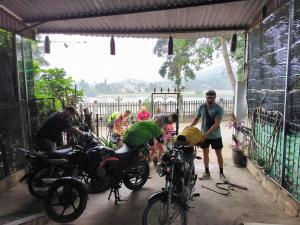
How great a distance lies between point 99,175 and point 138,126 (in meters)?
1.00

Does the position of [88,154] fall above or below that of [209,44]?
below

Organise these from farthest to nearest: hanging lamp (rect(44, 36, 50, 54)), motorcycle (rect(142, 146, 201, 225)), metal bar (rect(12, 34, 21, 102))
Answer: hanging lamp (rect(44, 36, 50, 54)), metal bar (rect(12, 34, 21, 102)), motorcycle (rect(142, 146, 201, 225))

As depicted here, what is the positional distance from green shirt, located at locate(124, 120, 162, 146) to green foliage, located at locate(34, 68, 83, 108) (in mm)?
3030

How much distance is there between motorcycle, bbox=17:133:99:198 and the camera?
389 cm

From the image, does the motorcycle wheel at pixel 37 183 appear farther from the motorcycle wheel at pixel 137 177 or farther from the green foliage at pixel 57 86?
the green foliage at pixel 57 86

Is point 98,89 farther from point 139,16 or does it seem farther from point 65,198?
point 65,198

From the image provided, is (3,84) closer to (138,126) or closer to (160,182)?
(138,126)

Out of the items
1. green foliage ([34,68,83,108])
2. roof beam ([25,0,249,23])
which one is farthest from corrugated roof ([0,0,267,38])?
green foliage ([34,68,83,108])

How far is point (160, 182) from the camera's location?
16.6 ft

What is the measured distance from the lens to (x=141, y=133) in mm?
4223

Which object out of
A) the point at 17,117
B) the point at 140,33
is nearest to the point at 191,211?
the point at 17,117

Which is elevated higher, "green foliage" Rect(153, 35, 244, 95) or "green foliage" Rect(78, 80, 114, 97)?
"green foliage" Rect(153, 35, 244, 95)

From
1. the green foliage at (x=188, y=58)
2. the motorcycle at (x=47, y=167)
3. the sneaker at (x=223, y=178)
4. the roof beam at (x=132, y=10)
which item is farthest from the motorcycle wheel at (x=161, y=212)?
the green foliage at (x=188, y=58)

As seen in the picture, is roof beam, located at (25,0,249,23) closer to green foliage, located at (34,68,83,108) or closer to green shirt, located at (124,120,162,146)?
green foliage, located at (34,68,83,108)
